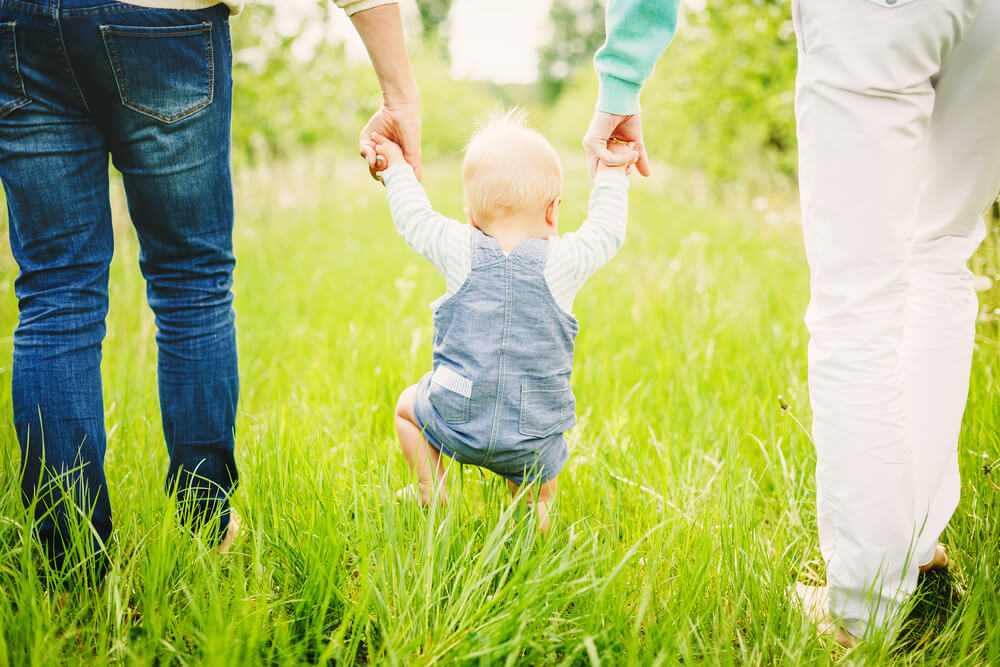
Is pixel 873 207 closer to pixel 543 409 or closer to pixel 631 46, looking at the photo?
pixel 631 46

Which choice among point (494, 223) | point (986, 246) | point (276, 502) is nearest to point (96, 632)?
point (276, 502)

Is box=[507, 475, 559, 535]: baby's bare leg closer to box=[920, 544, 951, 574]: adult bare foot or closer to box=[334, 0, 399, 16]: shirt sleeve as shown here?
box=[920, 544, 951, 574]: adult bare foot

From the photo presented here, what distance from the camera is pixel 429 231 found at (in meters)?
1.52

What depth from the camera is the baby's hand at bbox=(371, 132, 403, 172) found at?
5.22ft

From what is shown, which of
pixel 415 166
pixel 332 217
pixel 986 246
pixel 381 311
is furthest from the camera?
pixel 332 217

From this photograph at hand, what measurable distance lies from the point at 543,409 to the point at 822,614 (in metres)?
0.73

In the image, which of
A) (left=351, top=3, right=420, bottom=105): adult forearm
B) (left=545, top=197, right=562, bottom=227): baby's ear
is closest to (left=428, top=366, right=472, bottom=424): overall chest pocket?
(left=545, top=197, right=562, bottom=227): baby's ear

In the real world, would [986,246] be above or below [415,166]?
below

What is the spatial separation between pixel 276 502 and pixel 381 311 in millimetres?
2298

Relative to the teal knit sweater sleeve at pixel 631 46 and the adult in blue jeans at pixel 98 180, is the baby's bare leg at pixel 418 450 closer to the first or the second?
the adult in blue jeans at pixel 98 180

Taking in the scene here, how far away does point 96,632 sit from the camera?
4.36 ft

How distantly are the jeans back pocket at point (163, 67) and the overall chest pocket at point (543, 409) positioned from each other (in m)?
0.95

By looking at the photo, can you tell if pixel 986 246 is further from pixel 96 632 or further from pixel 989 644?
pixel 96 632

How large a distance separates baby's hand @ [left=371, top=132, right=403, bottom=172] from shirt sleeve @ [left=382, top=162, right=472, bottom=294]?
4 centimetres
